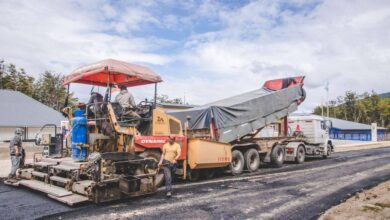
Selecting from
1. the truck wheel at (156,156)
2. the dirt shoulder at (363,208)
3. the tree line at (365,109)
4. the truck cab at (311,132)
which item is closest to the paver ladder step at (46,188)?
the truck wheel at (156,156)

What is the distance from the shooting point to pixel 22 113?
3056 centimetres

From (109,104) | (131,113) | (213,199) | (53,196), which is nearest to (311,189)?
(213,199)

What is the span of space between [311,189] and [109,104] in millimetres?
5757

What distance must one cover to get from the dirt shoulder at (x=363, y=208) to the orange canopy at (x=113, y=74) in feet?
17.7

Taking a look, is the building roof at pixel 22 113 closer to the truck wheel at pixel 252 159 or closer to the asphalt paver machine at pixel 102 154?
the asphalt paver machine at pixel 102 154

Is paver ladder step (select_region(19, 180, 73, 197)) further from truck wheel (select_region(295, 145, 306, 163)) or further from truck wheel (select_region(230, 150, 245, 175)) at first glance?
truck wheel (select_region(295, 145, 306, 163))

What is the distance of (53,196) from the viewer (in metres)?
7.12

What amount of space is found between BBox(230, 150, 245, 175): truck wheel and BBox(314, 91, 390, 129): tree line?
71407 millimetres

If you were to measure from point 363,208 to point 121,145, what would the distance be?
5680 millimetres

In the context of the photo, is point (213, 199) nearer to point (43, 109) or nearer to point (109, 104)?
point (109, 104)

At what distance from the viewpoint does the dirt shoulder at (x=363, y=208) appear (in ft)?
19.3

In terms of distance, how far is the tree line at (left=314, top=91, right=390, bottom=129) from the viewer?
73062mm

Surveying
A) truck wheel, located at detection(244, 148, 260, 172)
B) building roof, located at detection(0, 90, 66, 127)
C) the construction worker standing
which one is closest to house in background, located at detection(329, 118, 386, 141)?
building roof, located at detection(0, 90, 66, 127)

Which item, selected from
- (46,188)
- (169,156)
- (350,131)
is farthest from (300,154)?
(350,131)
